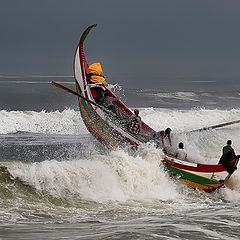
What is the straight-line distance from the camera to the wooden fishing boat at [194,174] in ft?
54.7

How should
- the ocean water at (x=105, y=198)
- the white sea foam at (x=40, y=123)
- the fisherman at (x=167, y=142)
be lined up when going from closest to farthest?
the ocean water at (x=105, y=198)
the fisherman at (x=167, y=142)
the white sea foam at (x=40, y=123)

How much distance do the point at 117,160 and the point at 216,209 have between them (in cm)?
357

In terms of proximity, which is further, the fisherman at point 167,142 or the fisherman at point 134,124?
the fisherman at point 134,124

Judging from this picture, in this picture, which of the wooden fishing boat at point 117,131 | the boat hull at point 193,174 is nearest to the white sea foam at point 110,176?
the boat hull at point 193,174

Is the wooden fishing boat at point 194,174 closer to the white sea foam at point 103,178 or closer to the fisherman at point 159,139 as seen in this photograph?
the white sea foam at point 103,178

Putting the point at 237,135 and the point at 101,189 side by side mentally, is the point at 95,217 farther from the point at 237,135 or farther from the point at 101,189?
the point at 237,135

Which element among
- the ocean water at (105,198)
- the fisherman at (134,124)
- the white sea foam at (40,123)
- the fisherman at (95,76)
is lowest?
the ocean water at (105,198)

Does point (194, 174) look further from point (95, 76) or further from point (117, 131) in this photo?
point (95, 76)

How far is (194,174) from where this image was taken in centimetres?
1677

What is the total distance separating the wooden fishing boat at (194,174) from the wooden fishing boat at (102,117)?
4.48 feet

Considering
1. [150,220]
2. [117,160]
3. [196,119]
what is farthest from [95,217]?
[196,119]

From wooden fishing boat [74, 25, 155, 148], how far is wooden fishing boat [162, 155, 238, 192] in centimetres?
137

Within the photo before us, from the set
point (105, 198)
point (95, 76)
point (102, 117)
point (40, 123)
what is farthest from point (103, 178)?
point (40, 123)

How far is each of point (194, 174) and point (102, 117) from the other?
3502 mm
